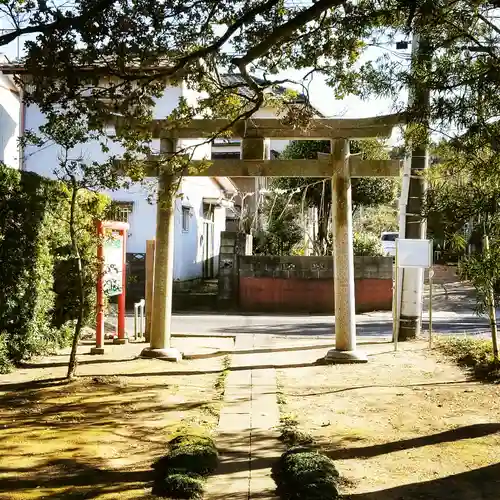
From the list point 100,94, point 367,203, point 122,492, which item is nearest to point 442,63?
point 100,94

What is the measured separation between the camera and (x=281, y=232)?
22094mm

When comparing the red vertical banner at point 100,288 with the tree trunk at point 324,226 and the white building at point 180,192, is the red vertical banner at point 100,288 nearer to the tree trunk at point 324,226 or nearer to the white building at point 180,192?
the white building at point 180,192

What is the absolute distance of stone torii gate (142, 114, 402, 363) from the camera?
34.7 ft

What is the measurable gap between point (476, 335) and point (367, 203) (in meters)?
8.67

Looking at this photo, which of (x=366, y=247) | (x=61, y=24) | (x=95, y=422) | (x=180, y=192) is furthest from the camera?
(x=366, y=247)

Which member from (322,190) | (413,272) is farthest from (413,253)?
(322,190)

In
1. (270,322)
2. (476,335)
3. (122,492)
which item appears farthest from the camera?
(270,322)

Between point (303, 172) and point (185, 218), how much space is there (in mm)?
11714

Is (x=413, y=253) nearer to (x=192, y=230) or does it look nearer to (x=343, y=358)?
(x=343, y=358)

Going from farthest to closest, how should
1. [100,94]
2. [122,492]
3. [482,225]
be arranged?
[482,225] → [100,94] → [122,492]

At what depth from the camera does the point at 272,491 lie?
4.70 m

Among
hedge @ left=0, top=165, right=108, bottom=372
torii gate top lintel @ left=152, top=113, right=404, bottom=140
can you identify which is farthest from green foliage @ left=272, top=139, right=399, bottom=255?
hedge @ left=0, top=165, right=108, bottom=372

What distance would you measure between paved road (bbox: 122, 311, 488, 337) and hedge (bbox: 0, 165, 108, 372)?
4.17 m

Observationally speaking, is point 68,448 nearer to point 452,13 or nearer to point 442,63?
point 442,63
